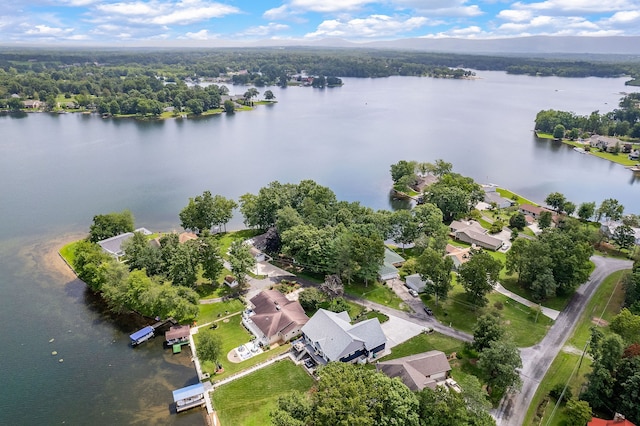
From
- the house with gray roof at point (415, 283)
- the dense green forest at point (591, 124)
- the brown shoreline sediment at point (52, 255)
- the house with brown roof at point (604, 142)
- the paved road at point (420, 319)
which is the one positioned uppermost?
the dense green forest at point (591, 124)

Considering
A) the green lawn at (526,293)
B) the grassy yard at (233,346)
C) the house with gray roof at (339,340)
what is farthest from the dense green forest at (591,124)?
the grassy yard at (233,346)

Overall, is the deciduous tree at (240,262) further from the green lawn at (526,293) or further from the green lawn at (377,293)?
the green lawn at (526,293)

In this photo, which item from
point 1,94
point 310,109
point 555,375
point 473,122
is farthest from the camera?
point 310,109

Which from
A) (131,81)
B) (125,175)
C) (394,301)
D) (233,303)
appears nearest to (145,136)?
(125,175)

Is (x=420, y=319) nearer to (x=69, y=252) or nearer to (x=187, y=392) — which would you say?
(x=187, y=392)

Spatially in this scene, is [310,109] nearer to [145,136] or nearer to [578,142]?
[145,136]

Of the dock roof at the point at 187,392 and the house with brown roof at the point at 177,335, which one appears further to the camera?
the house with brown roof at the point at 177,335
